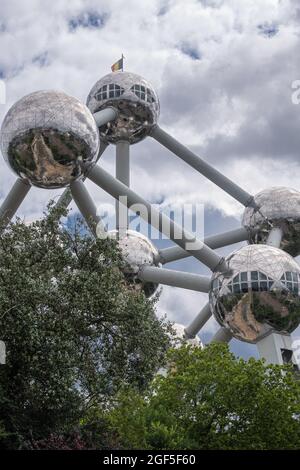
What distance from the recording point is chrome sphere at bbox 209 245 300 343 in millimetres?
16016

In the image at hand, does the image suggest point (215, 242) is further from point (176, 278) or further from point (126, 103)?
point (126, 103)

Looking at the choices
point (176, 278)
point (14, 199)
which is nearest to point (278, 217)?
point (176, 278)

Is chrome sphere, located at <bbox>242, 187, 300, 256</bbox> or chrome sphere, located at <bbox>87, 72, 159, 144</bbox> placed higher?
chrome sphere, located at <bbox>87, 72, 159, 144</bbox>

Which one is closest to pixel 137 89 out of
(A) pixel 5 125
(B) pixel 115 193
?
(B) pixel 115 193

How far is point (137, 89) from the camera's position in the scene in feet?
68.6

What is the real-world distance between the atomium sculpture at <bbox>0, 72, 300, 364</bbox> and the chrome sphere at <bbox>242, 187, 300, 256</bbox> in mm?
26

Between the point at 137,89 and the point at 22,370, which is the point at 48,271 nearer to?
the point at 22,370

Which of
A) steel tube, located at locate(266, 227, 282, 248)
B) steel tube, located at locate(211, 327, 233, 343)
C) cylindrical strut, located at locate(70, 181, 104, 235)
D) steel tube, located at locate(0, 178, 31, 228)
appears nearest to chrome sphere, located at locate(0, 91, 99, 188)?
cylindrical strut, located at locate(70, 181, 104, 235)

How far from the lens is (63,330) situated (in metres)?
14.3

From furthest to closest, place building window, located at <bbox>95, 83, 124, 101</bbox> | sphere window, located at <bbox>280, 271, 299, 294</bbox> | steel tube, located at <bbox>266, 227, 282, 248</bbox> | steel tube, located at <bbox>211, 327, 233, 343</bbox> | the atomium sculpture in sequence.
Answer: building window, located at <bbox>95, 83, 124, 101</bbox>
steel tube, located at <bbox>266, 227, 282, 248</bbox>
steel tube, located at <bbox>211, 327, 233, 343</bbox>
sphere window, located at <bbox>280, 271, 299, 294</bbox>
the atomium sculpture

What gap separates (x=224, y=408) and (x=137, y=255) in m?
7.87

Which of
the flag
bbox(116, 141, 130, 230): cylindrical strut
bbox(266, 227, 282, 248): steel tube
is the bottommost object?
bbox(266, 227, 282, 248): steel tube

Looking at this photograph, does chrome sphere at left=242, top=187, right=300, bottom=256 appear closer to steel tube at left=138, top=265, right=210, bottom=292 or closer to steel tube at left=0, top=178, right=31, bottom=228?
steel tube at left=138, top=265, right=210, bottom=292
